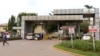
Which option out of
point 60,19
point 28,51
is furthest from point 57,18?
point 28,51

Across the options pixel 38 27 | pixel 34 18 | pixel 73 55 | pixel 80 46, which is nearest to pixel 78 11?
pixel 34 18

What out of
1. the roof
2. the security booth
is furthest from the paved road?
the roof

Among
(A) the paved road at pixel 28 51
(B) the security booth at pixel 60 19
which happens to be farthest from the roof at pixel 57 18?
(A) the paved road at pixel 28 51

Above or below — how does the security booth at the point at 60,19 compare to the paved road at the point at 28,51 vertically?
above

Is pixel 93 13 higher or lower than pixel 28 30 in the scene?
higher

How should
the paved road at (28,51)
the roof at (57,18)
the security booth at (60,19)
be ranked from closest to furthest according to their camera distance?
the paved road at (28,51) → the roof at (57,18) → the security booth at (60,19)

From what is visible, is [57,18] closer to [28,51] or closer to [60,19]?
[60,19]

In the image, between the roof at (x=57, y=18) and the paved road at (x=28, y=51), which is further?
the roof at (x=57, y=18)

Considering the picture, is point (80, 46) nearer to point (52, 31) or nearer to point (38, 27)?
point (52, 31)

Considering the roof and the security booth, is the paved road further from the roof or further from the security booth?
the roof

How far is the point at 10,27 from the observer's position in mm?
111438

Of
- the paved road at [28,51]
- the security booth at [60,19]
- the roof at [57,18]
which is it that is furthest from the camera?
the security booth at [60,19]

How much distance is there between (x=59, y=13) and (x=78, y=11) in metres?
5.76

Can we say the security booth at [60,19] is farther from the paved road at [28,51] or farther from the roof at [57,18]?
the paved road at [28,51]
